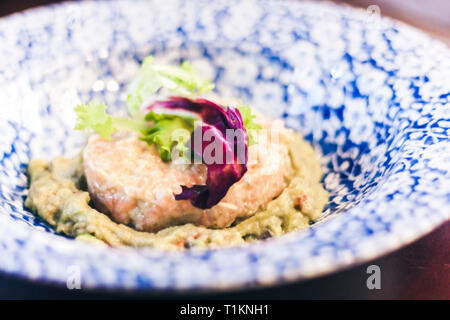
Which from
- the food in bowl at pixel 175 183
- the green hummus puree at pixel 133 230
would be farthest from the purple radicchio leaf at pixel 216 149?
the green hummus puree at pixel 133 230

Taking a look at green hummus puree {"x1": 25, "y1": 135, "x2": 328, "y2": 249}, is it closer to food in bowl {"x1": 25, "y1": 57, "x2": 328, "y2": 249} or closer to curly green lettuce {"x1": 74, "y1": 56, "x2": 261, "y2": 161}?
food in bowl {"x1": 25, "y1": 57, "x2": 328, "y2": 249}

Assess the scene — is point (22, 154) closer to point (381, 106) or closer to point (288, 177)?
point (288, 177)

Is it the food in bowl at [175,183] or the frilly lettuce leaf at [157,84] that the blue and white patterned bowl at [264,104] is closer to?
the food in bowl at [175,183]

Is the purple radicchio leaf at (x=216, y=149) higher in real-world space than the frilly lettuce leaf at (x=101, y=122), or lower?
lower

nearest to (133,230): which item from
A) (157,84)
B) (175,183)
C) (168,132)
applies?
(175,183)

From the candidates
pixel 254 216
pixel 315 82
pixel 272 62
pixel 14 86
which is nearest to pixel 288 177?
pixel 254 216
